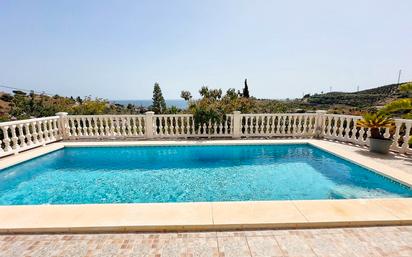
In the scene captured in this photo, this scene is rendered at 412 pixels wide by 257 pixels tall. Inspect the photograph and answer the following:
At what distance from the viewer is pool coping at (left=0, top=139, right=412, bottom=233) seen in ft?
8.23

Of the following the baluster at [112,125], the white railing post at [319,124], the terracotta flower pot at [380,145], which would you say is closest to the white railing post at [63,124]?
the baluster at [112,125]

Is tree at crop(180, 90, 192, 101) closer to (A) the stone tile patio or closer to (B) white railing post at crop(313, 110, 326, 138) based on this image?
(B) white railing post at crop(313, 110, 326, 138)

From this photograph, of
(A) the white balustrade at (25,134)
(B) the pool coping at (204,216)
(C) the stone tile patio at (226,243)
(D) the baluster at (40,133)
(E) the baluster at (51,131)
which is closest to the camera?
(C) the stone tile patio at (226,243)

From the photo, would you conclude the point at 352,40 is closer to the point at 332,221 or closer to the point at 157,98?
the point at 332,221

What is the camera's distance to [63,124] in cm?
814

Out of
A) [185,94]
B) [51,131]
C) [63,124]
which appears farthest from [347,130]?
[185,94]

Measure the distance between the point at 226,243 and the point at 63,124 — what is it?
27.8 feet

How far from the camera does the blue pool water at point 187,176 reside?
3963mm

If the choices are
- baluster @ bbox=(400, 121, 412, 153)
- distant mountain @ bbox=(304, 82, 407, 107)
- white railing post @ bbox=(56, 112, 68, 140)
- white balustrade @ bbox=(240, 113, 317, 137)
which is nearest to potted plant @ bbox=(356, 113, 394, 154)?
baluster @ bbox=(400, 121, 412, 153)

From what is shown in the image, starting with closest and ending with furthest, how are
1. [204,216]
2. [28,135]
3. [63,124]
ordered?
[204,216] → [28,135] → [63,124]

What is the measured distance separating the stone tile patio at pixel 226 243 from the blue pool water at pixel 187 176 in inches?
54.6

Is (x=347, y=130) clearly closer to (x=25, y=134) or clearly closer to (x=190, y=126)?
(x=190, y=126)

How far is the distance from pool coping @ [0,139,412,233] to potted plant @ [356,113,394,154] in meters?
3.38

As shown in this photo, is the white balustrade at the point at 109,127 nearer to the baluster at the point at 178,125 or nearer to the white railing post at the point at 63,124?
the white railing post at the point at 63,124
